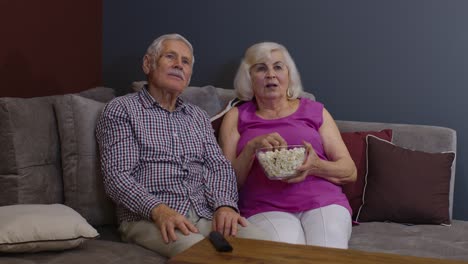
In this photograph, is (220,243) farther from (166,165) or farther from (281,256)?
(166,165)

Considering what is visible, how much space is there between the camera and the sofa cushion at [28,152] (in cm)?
210

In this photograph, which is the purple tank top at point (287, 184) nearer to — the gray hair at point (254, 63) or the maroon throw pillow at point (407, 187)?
the gray hair at point (254, 63)

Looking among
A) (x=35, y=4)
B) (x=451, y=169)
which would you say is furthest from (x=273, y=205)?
(x=35, y=4)

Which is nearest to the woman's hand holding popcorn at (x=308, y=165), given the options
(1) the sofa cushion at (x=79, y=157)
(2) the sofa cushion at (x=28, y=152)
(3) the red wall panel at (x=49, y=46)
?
(1) the sofa cushion at (x=79, y=157)

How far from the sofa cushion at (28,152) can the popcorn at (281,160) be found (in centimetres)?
78

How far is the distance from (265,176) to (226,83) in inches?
39.4

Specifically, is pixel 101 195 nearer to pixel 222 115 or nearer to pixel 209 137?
pixel 209 137

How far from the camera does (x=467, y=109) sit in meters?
2.85

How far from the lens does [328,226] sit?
2.22 meters

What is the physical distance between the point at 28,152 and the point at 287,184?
98cm

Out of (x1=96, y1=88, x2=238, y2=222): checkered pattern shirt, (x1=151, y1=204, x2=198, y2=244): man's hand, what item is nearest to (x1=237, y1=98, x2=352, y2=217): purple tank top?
(x1=96, y1=88, x2=238, y2=222): checkered pattern shirt

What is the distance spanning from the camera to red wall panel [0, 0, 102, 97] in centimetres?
269

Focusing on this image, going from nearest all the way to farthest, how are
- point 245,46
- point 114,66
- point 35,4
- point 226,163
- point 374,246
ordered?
point 374,246, point 226,163, point 35,4, point 245,46, point 114,66

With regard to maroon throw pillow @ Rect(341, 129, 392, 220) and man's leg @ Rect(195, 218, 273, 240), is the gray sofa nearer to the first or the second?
maroon throw pillow @ Rect(341, 129, 392, 220)
